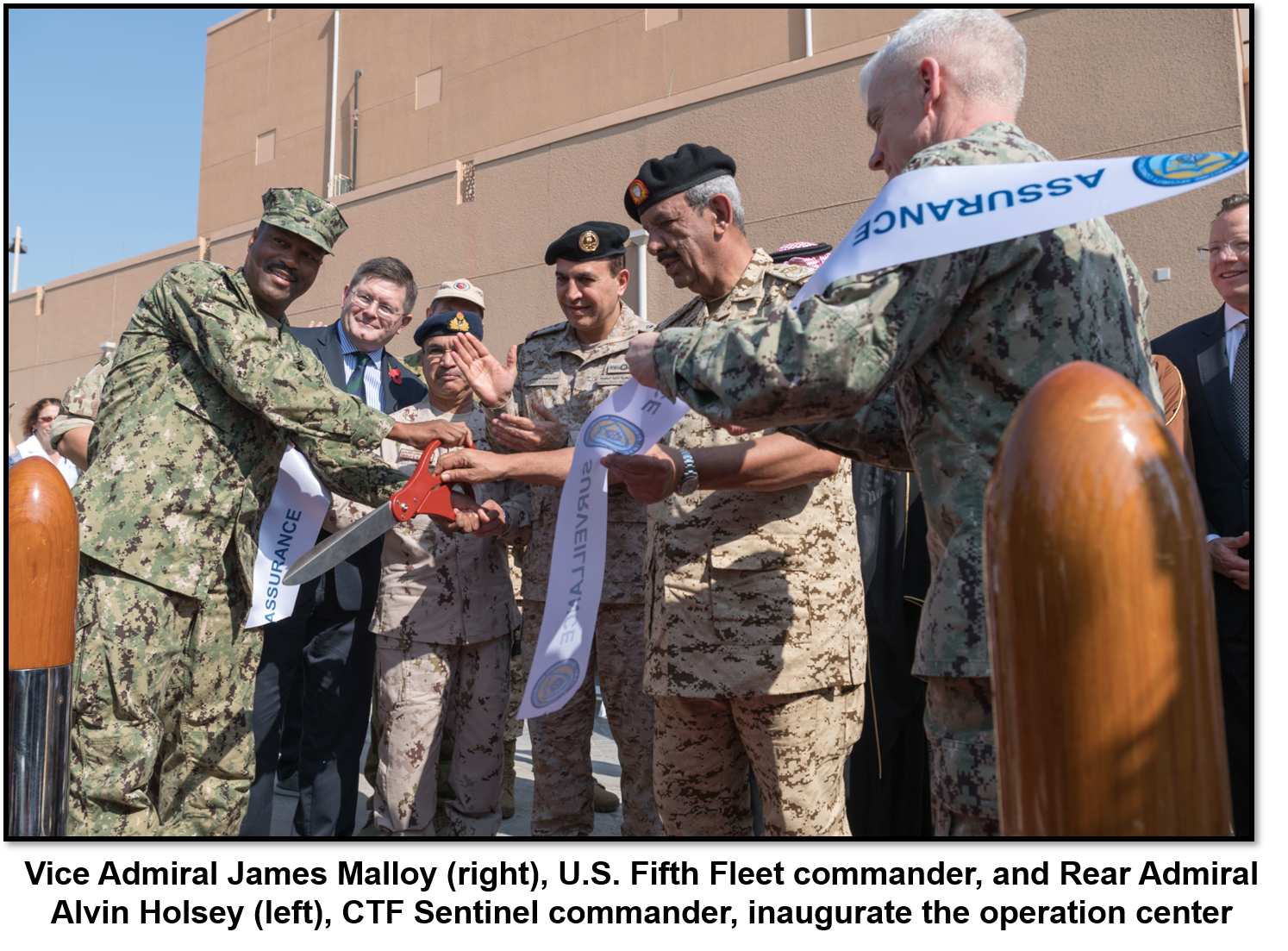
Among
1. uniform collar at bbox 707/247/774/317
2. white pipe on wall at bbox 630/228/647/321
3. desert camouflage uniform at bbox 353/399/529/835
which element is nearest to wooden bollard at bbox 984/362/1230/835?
uniform collar at bbox 707/247/774/317

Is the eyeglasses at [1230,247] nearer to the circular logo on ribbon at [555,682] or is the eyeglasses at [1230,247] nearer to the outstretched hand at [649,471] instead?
the outstretched hand at [649,471]

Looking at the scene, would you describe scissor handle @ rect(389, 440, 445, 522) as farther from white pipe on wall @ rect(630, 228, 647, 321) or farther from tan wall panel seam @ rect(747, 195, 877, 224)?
white pipe on wall @ rect(630, 228, 647, 321)

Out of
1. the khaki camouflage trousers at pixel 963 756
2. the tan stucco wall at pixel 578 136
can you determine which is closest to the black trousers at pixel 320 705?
the khaki camouflage trousers at pixel 963 756

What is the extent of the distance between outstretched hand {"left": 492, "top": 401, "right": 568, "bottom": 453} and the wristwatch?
95 cm

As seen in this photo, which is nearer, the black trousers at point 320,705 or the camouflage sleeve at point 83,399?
the black trousers at point 320,705

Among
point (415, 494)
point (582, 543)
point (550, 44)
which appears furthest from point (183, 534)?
point (550, 44)

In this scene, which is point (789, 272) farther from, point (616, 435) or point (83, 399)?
point (83, 399)

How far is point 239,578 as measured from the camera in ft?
9.72

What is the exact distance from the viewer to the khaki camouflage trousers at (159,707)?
102 inches

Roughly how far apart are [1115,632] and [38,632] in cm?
141

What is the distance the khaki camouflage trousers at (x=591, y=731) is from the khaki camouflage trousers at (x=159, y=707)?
99 centimetres

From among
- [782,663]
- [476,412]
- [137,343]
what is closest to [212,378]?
[137,343]

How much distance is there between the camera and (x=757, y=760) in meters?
2.33

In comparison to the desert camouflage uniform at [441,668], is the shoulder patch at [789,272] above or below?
above
